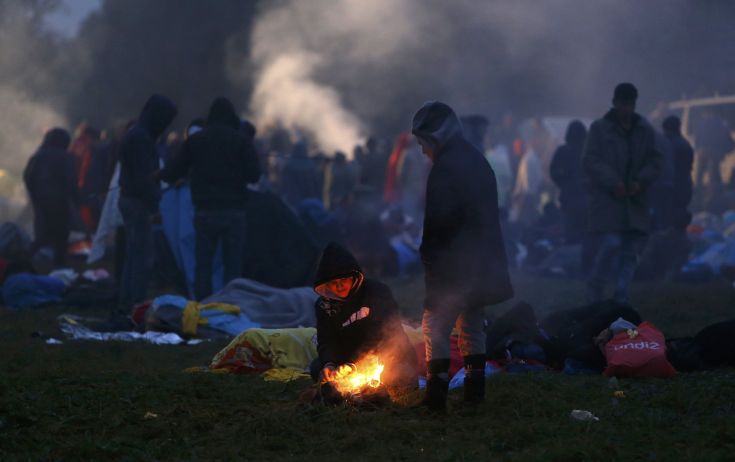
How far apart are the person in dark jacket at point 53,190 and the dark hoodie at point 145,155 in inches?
176

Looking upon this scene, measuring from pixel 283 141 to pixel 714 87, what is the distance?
43.0 ft

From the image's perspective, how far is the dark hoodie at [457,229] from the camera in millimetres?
5691

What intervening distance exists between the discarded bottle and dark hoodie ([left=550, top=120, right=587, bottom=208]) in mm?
9463

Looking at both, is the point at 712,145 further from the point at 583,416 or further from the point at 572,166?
the point at 583,416

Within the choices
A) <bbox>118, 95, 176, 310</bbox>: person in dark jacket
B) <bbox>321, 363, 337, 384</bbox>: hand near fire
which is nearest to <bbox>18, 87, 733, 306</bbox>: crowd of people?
<bbox>118, 95, 176, 310</bbox>: person in dark jacket

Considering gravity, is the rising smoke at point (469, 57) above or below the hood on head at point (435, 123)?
above

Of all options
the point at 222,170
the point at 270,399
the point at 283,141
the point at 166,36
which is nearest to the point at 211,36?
the point at 166,36

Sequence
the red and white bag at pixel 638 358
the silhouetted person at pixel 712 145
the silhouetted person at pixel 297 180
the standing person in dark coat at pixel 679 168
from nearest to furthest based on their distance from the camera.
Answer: the red and white bag at pixel 638 358
the standing person in dark coat at pixel 679 168
the silhouetted person at pixel 297 180
the silhouetted person at pixel 712 145

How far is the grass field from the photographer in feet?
15.7

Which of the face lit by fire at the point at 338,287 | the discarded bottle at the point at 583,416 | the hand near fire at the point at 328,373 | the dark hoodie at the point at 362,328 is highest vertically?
the face lit by fire at the point at 338,287

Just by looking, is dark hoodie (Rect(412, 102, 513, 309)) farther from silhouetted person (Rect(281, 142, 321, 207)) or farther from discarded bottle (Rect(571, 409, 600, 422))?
silhouetted person (Rect(281, 142, 321, 207))

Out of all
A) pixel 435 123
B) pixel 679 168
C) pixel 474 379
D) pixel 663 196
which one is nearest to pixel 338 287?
pixel 474 379

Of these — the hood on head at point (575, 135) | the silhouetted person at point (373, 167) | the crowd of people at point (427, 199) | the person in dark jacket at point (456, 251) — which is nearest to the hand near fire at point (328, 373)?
the crowd of people at point (427, 199)

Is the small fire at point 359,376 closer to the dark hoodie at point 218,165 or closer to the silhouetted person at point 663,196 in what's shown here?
the dark hoodie at point 218,165
